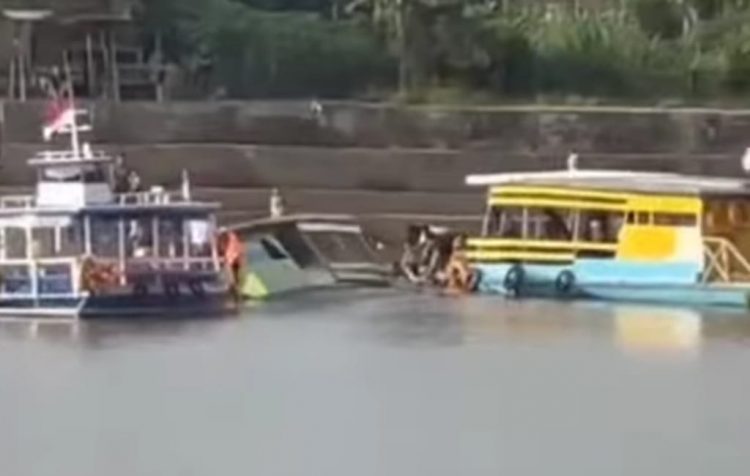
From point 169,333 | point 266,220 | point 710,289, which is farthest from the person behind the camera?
point 266,220

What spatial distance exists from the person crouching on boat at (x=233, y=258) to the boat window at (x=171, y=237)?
87 centimetres

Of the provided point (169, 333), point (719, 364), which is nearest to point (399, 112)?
point (169, 333)

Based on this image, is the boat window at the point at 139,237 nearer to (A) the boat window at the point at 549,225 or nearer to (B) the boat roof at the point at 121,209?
(B) the boat roof at the point at 121,209

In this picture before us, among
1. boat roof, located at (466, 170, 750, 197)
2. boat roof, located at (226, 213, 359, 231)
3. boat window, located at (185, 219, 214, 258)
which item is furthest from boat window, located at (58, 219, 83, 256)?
boat roof, located at (466, 170, 750, 197)

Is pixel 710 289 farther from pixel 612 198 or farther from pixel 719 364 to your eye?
pixel 719 364

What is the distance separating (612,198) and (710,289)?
1774mm

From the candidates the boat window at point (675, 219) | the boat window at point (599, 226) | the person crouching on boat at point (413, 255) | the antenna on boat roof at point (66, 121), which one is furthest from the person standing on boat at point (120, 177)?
the boat window at point (675, 219)

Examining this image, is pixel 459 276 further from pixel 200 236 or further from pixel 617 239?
pixel 200 236

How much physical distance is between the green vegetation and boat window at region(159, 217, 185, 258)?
6.62 metres

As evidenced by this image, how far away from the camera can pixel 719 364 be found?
27625mm

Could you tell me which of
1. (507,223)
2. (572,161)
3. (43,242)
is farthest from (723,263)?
(43,242)

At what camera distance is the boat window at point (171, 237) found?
31.8m

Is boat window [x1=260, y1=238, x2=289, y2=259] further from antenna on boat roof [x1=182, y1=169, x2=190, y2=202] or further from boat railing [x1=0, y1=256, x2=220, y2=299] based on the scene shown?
boat railing [x1=0, y1=256, x2=220, y2=299]

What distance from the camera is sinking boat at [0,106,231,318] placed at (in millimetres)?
31406
